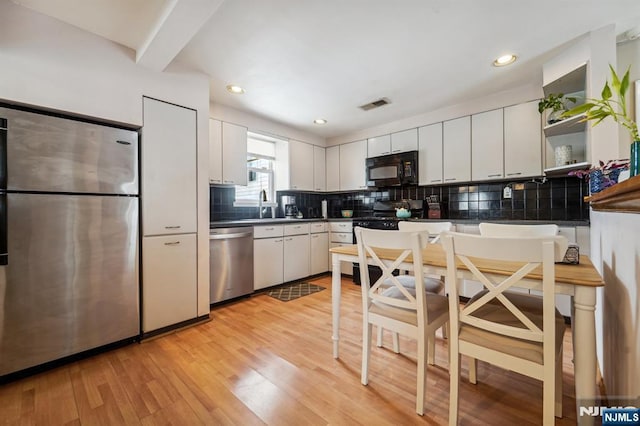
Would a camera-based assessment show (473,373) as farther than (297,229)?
No

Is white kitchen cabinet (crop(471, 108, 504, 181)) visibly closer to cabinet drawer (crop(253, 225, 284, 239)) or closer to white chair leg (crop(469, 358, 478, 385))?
white chair leg (crop(469, 358, 478, 385))

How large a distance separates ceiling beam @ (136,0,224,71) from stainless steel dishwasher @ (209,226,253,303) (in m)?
1.60

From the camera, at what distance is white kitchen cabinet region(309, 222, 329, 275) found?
408 cm

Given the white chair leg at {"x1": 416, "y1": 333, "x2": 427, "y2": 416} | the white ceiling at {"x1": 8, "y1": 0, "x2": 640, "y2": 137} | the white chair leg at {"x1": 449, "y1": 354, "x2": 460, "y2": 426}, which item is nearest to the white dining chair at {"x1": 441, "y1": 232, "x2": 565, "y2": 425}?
the white chair leg at {"x1": 449, "y1": 354, "x2": 460, "y2": 426}

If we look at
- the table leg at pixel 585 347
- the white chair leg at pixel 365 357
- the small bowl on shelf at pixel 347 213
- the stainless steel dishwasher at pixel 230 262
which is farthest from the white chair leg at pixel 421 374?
the small bowl on shelf at pixel 347 213

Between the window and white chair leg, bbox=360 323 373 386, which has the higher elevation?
the window

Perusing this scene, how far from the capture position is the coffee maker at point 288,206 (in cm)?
426

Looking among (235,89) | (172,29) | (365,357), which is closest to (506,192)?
(365,357)

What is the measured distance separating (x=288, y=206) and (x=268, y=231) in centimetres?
89

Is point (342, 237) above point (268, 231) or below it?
below

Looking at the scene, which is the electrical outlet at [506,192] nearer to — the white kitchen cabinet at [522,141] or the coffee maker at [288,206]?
the white kitchen cabinet at [522,141]

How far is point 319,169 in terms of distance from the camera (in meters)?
4.64

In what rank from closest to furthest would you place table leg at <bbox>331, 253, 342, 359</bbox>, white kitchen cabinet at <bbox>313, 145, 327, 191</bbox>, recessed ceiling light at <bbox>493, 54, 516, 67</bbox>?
table leg at <bbox>331, 253, 342, 359</bbox> → recessed ceiling light at <bbox>493, 54, 516, 67</bbox> → white kitchen cabinet at <bbox>313, 145, 327, 191</bbox>

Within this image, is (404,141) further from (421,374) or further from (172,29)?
(421,374)
